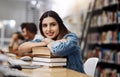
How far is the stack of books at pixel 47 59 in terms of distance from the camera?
159 centimetres

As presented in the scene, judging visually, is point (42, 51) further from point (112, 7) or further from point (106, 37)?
point (112, 7)

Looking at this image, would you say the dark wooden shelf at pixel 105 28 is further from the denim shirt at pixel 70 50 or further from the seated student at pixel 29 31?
the denim shirt at pixel 70 50

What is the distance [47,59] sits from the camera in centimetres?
160

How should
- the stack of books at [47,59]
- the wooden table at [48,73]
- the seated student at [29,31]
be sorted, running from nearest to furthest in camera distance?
1. the wooden table at [48,73]
2. the stack of books at [47,59]
3. the seated student at [29,31]

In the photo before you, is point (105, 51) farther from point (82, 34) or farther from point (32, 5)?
point (32, 5)

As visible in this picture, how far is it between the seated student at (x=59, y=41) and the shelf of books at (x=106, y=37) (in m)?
2.16

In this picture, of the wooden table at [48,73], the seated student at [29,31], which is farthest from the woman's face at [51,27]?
the seated student at [29,31]

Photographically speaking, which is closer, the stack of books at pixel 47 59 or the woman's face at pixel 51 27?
the stack of books at pixel 47 59

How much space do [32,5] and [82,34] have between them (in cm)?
133

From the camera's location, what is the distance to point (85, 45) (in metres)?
5.12

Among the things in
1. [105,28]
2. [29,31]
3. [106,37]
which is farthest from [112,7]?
[29,31]

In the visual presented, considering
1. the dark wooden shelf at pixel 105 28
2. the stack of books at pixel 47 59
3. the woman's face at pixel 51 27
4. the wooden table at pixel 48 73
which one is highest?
the dark wooden shelf at pixel 105 28

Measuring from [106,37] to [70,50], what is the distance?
271 centimetres

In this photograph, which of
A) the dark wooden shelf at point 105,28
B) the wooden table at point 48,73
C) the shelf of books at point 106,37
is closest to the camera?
the wooden table at point 48,73
